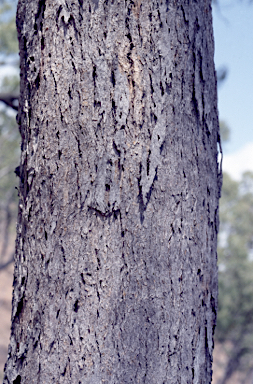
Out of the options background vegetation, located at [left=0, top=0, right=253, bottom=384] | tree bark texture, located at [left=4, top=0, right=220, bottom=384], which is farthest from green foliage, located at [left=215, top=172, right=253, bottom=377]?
tree bark texture, located at [left=4, top=0, right=220, bottom=384]

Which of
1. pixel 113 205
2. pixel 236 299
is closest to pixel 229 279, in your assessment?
pixel 236 299

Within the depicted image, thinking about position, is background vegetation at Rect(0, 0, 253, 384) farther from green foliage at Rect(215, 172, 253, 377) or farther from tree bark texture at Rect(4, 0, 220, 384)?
tree bark texture at Rect(4, 0, 220, 384)

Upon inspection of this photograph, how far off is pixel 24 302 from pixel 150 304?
1.15 ft

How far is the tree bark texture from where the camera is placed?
87cm

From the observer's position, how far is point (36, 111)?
0.98 metres

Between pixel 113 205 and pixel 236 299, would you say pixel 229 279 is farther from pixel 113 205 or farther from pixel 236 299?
pixel 113 205

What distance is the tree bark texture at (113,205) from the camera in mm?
873

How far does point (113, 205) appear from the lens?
89 cm

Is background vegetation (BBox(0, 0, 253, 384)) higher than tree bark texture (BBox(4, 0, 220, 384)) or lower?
higher

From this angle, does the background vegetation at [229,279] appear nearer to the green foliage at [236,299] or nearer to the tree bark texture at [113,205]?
the green foliage at [236,299]

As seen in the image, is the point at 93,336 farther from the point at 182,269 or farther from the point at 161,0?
the point at 161,0

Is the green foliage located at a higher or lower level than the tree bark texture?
higher

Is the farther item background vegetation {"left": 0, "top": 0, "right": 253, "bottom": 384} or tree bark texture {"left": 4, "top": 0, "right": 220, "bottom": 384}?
background vegetation {"left": 0, "top": 0, "right": 253, "bottom": 384}

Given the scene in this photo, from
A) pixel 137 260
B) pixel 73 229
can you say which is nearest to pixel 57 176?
pixel 73 229
